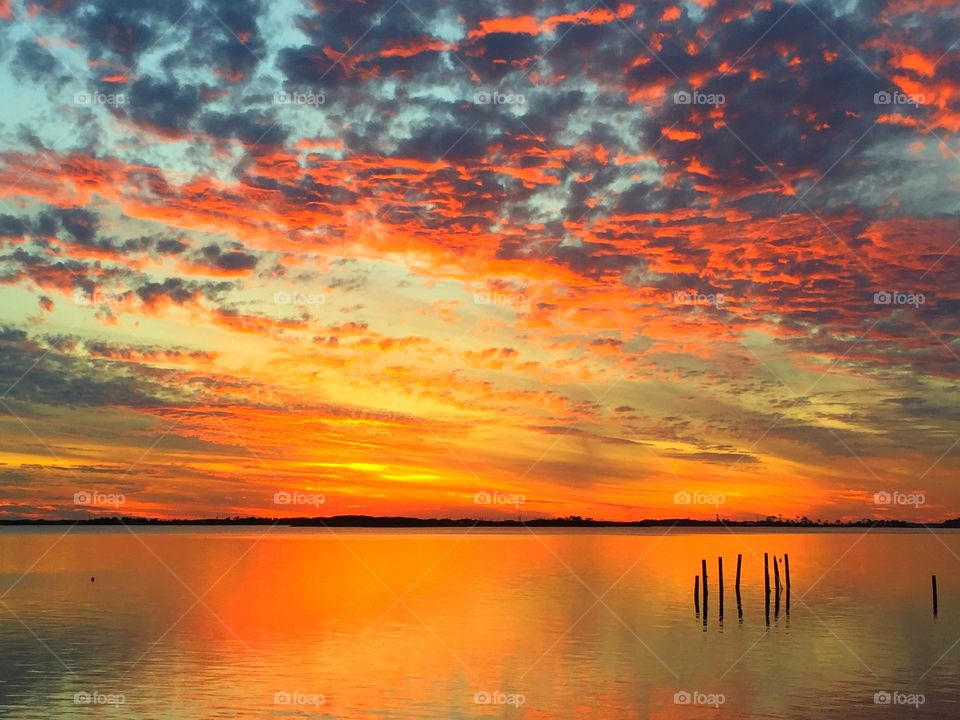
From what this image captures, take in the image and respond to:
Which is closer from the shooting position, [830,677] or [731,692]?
[731,692]

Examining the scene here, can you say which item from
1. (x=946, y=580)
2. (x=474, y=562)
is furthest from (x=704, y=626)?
(x=474, y=562)

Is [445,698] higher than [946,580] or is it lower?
lower

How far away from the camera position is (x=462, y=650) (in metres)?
53.8

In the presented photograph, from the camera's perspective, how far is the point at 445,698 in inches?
1623

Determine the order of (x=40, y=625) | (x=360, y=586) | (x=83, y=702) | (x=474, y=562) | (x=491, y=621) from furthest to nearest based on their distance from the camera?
(x=474, y=562), (x=360, y=586), (x=491, y=621), (x=40, y=625), (x=83, y=702)

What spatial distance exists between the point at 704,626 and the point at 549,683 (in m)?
23.2

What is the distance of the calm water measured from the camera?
40.3m

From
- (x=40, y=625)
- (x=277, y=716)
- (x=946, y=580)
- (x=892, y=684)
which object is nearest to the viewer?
(x=277, y=716)

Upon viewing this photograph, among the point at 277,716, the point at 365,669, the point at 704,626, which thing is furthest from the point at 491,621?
the point at 277,716

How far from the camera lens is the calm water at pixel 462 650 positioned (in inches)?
1587

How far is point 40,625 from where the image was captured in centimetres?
6353

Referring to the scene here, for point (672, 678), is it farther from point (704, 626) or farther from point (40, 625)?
point (40, 625)

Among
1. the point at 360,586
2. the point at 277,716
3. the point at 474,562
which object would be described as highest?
the point at 474,562

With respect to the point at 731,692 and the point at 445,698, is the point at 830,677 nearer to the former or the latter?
the point at 731,692
